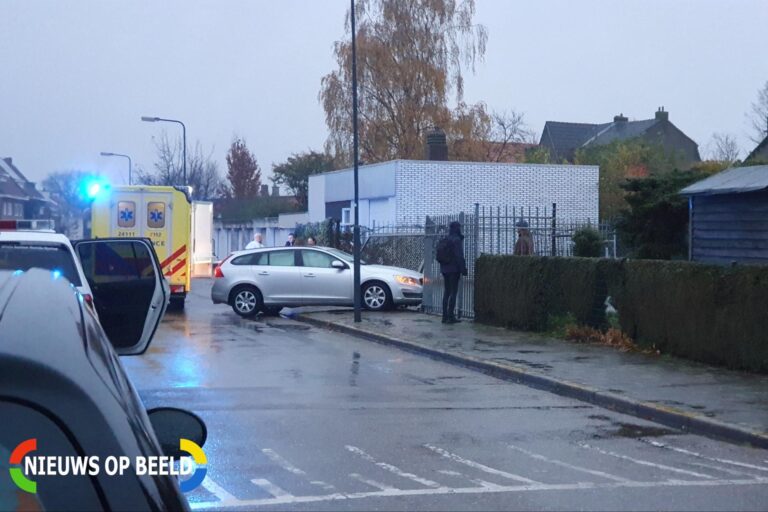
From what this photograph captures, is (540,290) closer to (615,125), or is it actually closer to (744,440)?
(744,440)

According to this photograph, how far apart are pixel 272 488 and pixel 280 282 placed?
51.9ft

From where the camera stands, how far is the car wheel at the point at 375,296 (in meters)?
23.3

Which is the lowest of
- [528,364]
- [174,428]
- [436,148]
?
[528,364]

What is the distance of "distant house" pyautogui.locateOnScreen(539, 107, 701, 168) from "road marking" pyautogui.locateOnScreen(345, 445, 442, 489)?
64.1 meters

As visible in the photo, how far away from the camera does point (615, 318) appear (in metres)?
16.3

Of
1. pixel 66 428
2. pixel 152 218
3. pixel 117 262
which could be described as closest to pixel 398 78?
pixel 152 218

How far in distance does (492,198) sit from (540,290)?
21.3 metres

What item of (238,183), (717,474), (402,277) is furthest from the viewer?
(238,183)

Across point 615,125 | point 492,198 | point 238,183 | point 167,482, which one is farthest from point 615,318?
point 238,183

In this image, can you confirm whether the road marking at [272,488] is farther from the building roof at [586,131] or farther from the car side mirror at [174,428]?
the building roof at [586,131]

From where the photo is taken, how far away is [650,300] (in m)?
14.9

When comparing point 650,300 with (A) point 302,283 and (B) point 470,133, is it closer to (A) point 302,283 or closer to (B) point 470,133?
(A) point 302,283

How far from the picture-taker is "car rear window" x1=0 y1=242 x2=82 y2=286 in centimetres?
970

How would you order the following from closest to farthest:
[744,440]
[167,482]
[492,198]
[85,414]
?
[85,414]
[167,482]
[744,440]
[492,198]
